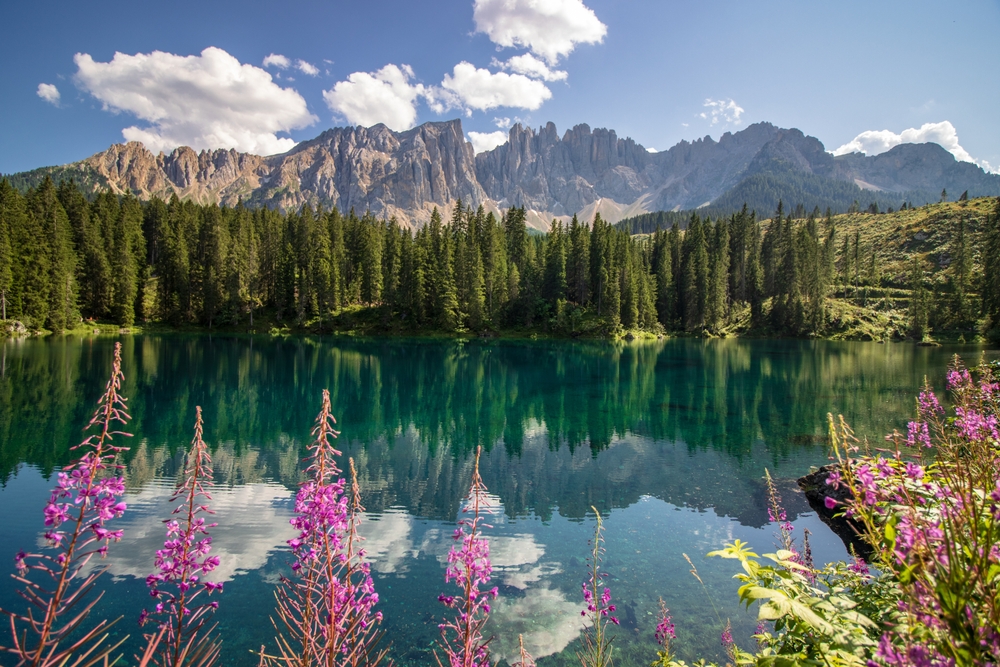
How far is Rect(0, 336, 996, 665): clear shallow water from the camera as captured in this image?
1034 cm

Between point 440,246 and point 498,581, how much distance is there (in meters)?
80.5

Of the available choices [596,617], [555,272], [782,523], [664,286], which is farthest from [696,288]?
[596,617]

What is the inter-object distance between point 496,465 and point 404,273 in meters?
72.6

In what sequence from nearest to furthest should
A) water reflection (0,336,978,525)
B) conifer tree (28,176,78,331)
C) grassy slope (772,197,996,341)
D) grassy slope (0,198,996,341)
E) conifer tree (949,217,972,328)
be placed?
water reflection (0,336,978,525)
conifer tree (28,176,78,331)
conifer tree (949,217,972,328)
grassy slope (0,198,996,341)
grassy slope (772,197,996,341)

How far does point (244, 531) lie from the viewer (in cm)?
1336

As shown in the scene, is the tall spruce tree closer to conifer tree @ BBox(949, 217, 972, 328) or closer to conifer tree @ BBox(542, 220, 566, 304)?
conifer tree @ BBox(949, 217, 972, 328)

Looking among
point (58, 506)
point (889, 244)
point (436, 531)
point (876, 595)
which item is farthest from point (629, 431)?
point (889, 244)

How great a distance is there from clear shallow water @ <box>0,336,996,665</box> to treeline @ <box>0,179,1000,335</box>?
130ft

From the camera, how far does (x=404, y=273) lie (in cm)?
8881

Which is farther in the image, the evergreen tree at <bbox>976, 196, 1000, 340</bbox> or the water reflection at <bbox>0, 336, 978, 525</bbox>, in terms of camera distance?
the evergreen tree at <bbox>976, 196, 1000, 340</bbox>

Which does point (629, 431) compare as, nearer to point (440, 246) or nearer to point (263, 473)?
point (263, 473)

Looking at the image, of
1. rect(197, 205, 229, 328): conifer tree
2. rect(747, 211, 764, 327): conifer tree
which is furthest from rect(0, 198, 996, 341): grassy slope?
rect(197, 205, 229, 328): conifer tree

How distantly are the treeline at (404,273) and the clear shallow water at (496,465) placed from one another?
39.5m

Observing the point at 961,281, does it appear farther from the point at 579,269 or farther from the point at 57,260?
the point at 57,260
